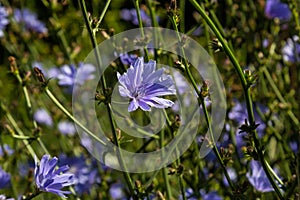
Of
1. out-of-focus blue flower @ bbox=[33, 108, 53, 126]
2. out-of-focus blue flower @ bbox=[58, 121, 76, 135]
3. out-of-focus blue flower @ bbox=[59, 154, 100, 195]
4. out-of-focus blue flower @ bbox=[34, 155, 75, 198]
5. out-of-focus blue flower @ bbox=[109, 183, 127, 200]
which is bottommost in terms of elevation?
out-of-focus blue flower @ bbox=[34, 155, 75, 198]

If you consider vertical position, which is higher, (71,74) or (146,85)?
(71,74)

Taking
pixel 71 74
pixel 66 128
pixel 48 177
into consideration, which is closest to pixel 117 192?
pixel 66 128

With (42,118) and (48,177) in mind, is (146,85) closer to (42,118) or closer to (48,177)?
(48,177)

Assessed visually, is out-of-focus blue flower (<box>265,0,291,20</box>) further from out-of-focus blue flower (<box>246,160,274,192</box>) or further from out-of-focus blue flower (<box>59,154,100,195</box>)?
out-of-focus blue flower (<box>59,154,100,195</box>)

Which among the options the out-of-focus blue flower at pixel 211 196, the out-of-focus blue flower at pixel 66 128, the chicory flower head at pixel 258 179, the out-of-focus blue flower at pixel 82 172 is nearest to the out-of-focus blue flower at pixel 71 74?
the out-of-focus blue flower at pixel 82 172

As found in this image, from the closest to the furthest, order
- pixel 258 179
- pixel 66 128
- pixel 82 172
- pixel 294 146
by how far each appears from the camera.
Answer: pixel 258 179
pixel 82 172
pixel 294 146
pixel 66 128

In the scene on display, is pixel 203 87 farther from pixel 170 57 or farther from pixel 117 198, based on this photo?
pixel 117 198

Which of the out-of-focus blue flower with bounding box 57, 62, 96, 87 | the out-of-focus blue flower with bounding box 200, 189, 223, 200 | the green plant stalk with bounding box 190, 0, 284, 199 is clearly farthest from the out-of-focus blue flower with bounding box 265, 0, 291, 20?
the green plant stalk with bounding box 190, 0, 284, 199
